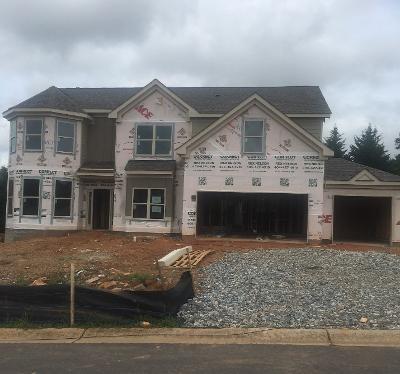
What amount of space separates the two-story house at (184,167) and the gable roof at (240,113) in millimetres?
44

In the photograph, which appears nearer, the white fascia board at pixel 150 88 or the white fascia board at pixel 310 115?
the white fascia board at pixel 150 88

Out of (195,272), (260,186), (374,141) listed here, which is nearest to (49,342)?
(195,272)

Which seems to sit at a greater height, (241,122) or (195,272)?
(241,122)

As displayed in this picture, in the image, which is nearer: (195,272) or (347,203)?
(195,272)

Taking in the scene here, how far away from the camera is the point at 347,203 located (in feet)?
98.8

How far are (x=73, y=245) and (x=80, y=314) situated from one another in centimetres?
1155

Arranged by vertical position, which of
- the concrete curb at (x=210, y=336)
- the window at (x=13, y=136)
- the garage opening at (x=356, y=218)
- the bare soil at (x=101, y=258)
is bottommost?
the concrete curb at (x=210, y=336)

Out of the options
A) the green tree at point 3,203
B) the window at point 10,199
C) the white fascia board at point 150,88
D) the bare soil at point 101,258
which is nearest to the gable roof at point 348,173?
the bare soil at point 101,258

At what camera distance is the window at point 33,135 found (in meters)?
25.3

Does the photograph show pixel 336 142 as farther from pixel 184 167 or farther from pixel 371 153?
pixel 184 167

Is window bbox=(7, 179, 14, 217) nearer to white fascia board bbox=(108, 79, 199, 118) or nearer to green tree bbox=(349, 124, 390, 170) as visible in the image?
white fascia board bbox=(108, 79, 199, 118)

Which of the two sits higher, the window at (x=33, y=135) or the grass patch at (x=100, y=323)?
the window at (x=33, y=135)

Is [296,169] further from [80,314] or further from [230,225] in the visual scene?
[80,314]

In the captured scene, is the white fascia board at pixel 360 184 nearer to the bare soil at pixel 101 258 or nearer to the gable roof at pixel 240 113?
the gable roof at pixel 240 113
